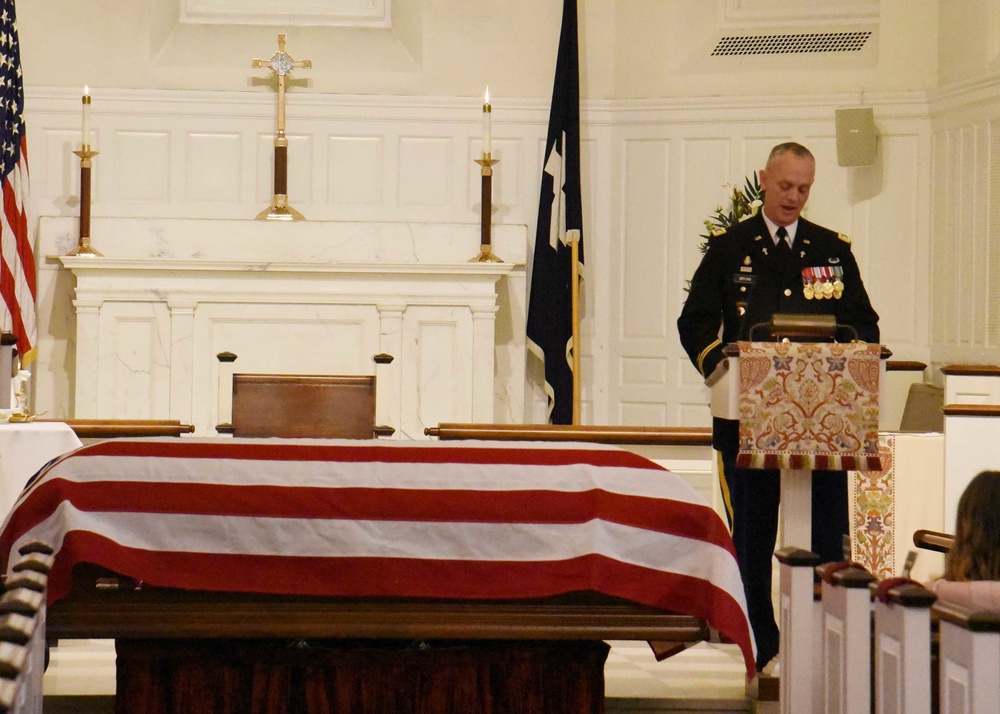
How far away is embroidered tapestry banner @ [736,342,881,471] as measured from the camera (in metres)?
3.28

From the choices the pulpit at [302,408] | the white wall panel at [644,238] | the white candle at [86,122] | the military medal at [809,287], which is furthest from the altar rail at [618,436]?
the white candle at [86,122]

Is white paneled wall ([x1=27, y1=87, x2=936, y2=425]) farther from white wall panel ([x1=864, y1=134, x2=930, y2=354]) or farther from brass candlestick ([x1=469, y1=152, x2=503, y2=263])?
brass candlestick ([x1=469, y1=152, x2=503, y2=263])

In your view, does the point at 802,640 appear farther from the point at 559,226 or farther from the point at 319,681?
the point at 559,226

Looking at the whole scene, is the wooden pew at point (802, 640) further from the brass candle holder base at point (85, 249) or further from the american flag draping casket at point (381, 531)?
the brass candle holder base at point (85, 249)

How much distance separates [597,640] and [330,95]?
593 centimetres

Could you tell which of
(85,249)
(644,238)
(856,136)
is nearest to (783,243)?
(856,136)

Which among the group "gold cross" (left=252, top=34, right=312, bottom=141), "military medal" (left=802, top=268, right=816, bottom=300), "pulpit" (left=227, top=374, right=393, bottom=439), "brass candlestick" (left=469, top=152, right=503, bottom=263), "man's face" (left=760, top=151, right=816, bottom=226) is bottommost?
"pulpit" (left=227, top=374, right=393, bottom=439)

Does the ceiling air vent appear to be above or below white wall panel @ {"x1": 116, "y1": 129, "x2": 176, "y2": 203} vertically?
above

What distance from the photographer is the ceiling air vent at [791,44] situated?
8.08 meters

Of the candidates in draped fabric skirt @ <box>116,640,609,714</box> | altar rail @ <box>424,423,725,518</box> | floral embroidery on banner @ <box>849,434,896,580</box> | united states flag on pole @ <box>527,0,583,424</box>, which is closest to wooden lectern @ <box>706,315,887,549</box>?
draped fabric skirt @ <box>116,640,609,714</box>

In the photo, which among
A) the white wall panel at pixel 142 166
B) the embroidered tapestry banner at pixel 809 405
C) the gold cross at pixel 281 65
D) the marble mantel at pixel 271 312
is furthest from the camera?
the white wall panel at pixel 142 166

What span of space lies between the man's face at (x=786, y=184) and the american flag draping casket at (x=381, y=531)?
1143 millimetres

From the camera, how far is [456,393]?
7273 millimetres

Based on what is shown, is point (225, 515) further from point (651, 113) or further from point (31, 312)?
point (651, 113)
